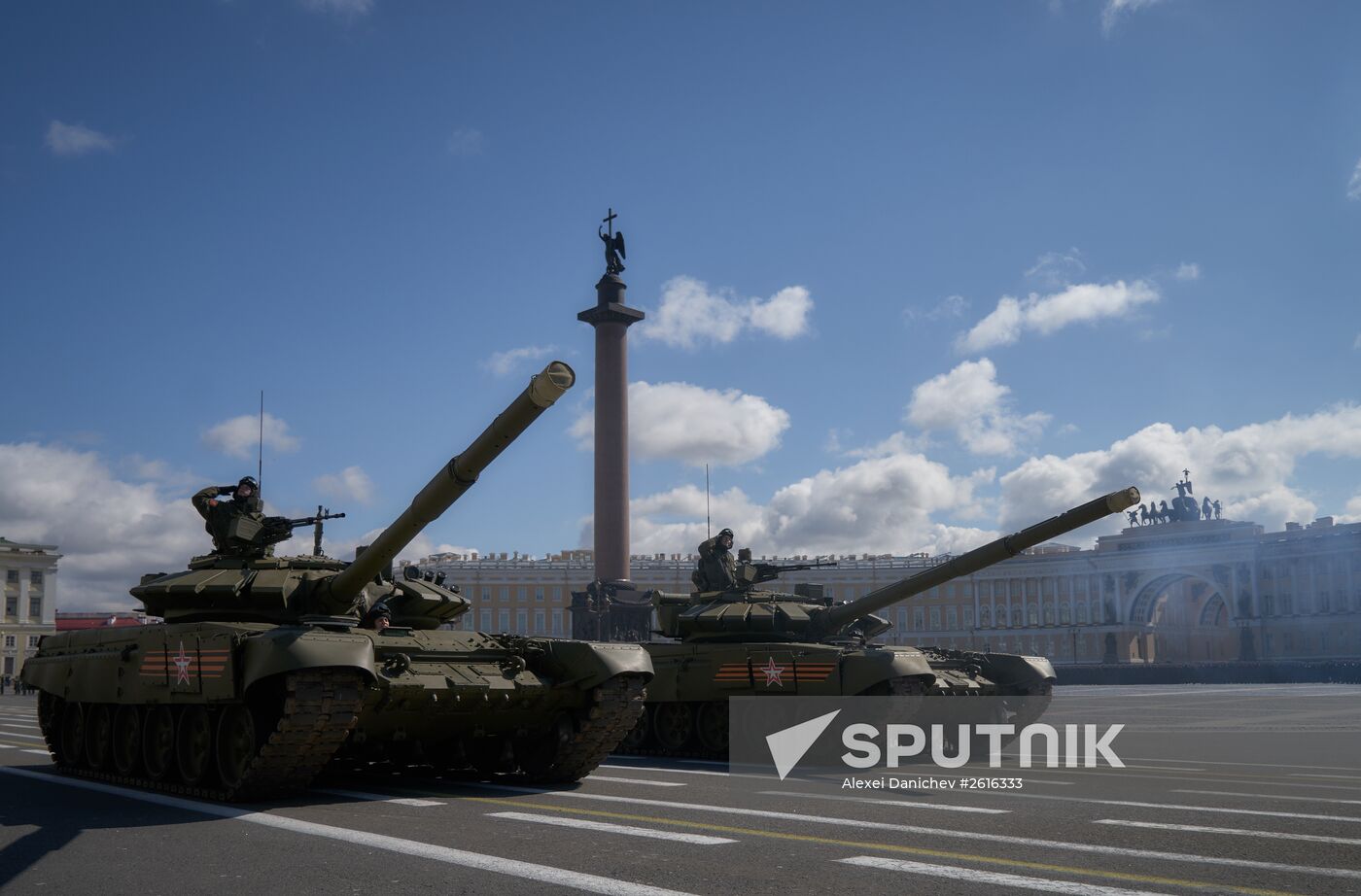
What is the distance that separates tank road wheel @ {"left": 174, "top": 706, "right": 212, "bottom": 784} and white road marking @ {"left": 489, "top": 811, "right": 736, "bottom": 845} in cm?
352

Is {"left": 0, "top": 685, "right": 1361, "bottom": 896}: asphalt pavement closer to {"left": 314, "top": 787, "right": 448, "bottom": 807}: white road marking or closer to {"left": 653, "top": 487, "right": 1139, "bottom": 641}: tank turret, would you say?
{"left": 314, "top": 787, "right": 448, "bottom": 807}: white road marking

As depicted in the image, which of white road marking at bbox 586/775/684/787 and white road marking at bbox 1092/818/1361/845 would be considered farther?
white road marking at bbox 586/775/684/787

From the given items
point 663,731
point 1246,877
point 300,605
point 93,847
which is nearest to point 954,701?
point 663,731

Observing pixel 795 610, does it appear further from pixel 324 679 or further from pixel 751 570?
pixel 324 679

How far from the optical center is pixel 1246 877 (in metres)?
7.59

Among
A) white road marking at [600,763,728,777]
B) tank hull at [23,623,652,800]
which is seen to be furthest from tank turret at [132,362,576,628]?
white road marking at [600,763,728,777]

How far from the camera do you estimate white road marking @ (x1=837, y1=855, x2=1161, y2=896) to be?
705cm

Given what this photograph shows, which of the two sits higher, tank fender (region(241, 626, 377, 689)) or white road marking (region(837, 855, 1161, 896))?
tank fender (region(241, 626, 377, 689))

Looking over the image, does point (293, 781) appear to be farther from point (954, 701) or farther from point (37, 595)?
point (37, 595)

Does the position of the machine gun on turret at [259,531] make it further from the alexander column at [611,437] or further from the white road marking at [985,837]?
the alexander column at [611,437]

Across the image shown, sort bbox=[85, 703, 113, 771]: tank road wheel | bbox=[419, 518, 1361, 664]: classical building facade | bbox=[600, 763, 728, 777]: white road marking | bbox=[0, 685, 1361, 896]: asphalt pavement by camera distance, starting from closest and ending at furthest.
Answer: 1. bbox=[0, 685, 1361, 896]: asphalt pavement
2. bbox=[85, 703, 113, 771]: tank road wheel
3. bbox=[600, 763, 728, 777]: white road marking
4. bbox=[419, 518, 1361, 664]: classical building facade

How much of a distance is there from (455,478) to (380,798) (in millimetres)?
3134

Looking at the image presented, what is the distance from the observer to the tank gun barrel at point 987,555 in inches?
675

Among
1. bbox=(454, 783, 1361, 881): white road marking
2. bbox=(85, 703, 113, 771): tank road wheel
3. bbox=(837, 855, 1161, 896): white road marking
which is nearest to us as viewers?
bbox=(837, 855, 1161, 896): white road marking
